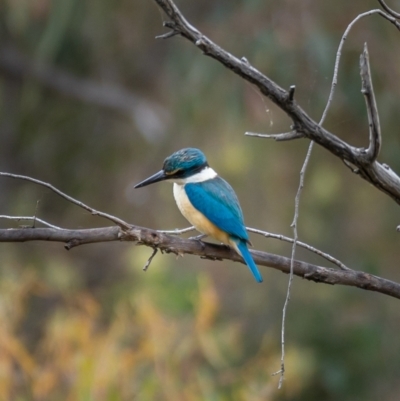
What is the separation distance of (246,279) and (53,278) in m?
1.84

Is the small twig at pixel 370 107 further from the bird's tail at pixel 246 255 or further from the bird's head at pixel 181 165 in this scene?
the bird's head at pixel 181 165

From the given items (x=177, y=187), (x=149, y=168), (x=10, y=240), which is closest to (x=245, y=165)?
(x=149, y=168)

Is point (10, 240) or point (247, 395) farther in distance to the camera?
point (247, 395)

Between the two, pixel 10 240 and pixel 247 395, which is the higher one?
pixel 10 240

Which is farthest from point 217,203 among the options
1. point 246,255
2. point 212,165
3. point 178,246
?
point 212,165

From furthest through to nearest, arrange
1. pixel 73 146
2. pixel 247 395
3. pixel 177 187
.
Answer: pixel 73 146, pixel 247 395, pixel 177 187

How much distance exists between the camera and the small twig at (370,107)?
73.9 inches

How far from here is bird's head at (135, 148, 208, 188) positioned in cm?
309

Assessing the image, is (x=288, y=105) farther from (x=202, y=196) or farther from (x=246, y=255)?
(x=202, y=196)

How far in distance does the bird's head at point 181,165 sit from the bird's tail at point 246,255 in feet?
1.40

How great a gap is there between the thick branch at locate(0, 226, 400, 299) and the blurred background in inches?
79.2

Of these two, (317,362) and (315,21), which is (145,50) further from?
(317,362)

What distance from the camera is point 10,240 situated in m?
1.97

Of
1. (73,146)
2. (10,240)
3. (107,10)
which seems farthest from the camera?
(73,146)
